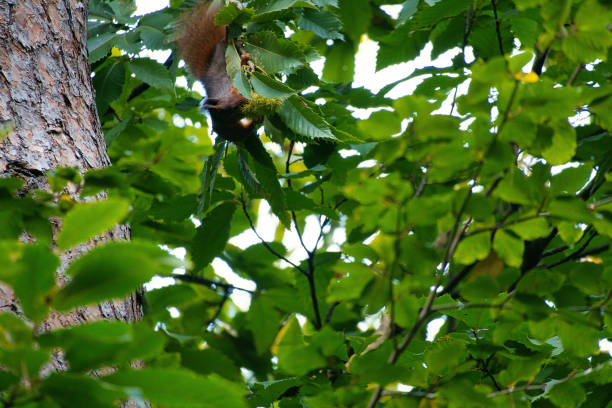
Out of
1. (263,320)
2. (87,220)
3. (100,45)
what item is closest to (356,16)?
(87,220)

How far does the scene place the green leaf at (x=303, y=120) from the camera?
1401 millimetres

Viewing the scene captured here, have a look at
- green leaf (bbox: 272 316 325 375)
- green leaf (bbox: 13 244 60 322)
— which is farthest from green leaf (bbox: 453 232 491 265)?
green leaf (bbox: 13 244 60 322)

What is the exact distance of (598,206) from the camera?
91cm

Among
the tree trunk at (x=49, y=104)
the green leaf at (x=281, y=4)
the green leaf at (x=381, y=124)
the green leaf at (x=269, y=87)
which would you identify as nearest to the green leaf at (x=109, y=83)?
the tree trunk at (x=49, y=104)

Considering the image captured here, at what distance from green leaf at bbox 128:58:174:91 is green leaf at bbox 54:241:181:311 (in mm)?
1376

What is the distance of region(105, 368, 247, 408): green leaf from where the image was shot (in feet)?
1.87

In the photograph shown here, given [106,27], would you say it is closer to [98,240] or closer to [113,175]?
[98,240]

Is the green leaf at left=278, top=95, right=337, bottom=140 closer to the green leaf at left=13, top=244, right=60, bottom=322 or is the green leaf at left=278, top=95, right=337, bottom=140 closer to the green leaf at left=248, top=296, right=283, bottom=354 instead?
the green leaf at left=248, top=296, right=283, bottom=354

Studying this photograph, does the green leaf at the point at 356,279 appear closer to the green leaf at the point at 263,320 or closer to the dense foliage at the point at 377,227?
the dense foliage at the point at 377,227

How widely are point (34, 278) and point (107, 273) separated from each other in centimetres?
7

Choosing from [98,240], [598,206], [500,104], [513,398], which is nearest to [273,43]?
[98,240]

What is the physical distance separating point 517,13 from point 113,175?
1.19 m

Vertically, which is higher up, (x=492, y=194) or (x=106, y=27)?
(x=106, y=27)

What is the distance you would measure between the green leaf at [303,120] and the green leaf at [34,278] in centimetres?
87
